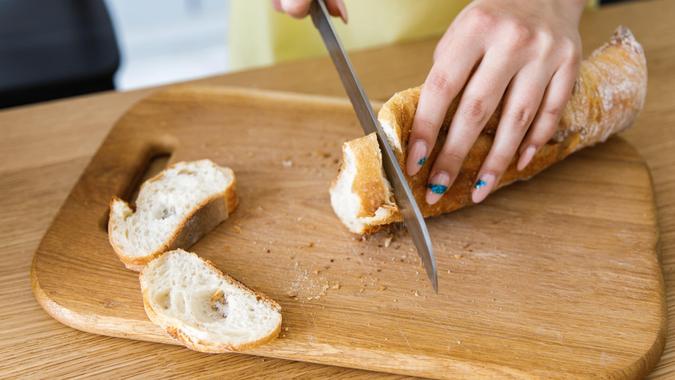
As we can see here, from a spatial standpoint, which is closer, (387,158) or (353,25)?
(387,158)

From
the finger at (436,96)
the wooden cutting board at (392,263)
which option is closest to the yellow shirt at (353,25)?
the wooden cutting board at (392,263)

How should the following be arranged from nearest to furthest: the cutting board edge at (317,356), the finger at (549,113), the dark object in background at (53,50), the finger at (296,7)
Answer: the cutting board edge at (317,356)
the finger at (549,113)
the finger at (296,7)
the dark object in background at (53,50)

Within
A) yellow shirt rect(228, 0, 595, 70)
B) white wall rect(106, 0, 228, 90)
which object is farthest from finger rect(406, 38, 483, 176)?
white wall rect(106, 0, 228, 90)

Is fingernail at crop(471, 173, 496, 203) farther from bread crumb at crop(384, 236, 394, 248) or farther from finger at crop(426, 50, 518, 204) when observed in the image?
bread crumb at crop(384, 236, 394, 248)

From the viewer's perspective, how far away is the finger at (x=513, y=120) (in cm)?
169

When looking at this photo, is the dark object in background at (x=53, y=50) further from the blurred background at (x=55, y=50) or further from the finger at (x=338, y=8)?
the finger at (x=338, y=8)

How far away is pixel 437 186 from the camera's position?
5.58 ft

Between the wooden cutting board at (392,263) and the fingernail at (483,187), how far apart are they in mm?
76

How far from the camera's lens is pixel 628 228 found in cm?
178

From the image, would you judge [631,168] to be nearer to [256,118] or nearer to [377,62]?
[377,62]

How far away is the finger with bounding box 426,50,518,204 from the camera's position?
165 cm

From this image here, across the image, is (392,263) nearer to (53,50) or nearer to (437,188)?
(437,188)

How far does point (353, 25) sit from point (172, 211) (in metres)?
1.17

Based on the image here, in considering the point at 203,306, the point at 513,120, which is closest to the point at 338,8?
the point at 513,120
